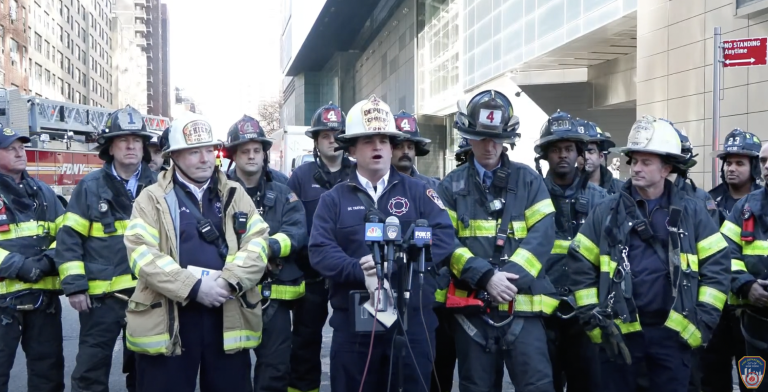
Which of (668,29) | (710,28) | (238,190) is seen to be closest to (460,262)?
(238,190)

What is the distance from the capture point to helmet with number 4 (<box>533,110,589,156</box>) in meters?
5.71

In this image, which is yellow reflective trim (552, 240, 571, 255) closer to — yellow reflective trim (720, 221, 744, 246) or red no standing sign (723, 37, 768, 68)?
yellow reflective trim (720, 221, 744, 246)

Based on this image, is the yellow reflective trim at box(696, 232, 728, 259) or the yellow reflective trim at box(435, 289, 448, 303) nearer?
the yellow reflective trim at box(696, 232, 728, 259)

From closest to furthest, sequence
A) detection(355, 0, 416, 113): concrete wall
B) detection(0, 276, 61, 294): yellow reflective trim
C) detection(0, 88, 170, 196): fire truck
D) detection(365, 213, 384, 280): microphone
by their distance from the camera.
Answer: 1. detection(365, 213, 384, 280): microphone
2. detection(0, 276, 61, 294): yellow reflective trim
3. detection(0, 88, 170, 196): fire truck
4. detection(355, 0, 416, 113): concrete wall

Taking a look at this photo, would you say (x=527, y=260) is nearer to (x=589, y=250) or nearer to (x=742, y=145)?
(x=589, y=250)

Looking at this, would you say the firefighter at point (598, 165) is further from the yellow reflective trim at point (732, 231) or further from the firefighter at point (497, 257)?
the firefighter at point (497, 257)

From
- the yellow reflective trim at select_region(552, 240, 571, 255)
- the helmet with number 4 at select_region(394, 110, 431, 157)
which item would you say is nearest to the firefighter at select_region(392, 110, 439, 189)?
the helmet with number 4 at select_region(394, 110, 431, 157)

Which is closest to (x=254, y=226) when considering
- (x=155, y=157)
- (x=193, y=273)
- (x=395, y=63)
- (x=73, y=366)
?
(x=193, y=273)

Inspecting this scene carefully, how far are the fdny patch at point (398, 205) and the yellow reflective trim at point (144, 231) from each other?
4.55 ft

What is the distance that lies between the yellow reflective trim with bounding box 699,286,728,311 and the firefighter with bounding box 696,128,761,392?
3.81ft

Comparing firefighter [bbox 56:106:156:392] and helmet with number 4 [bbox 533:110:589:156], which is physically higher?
helmet with number 4 [bbox 533:110:589:156]

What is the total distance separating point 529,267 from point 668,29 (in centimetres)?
1619

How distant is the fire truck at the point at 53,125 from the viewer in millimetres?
17195

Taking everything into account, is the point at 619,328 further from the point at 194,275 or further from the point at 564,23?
the point at 564,23
